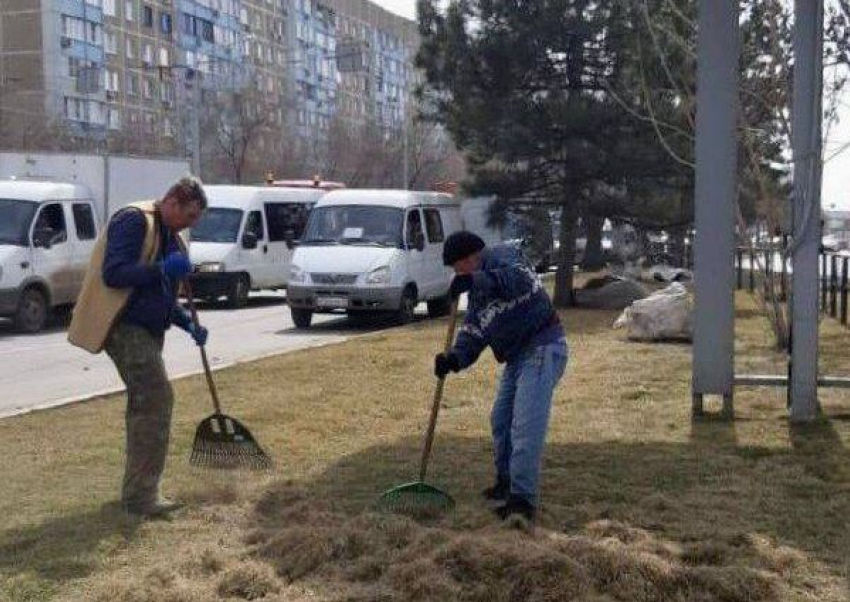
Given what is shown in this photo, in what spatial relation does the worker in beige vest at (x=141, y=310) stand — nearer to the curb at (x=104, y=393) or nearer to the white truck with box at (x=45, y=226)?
the curb at (x=104, y=393)

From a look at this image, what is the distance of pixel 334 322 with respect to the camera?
18891 millimetres

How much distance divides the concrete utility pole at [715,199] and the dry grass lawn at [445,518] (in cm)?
48

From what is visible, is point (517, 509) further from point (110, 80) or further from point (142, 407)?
point (110, 80)

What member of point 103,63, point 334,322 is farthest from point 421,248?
point 103,63

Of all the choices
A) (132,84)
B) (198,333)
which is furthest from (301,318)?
(132,84)

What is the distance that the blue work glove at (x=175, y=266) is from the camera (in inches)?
219

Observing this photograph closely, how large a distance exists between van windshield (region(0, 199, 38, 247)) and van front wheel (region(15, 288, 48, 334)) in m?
0.75

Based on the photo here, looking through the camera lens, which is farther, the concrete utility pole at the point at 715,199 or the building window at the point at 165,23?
the building window at the point at 165,23

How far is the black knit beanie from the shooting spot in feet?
17.9

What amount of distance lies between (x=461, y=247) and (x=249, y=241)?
1664 centimetres

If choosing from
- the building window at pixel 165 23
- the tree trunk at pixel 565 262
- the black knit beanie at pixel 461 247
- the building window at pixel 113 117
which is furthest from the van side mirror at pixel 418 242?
the building window at pixel 165 23

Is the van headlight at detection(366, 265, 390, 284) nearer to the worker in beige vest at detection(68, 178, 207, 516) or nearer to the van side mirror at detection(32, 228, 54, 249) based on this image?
the van side mirror at detection(32, 228, 54, 249)

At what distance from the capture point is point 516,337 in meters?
5.58

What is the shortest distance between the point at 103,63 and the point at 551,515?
68.8 meters
